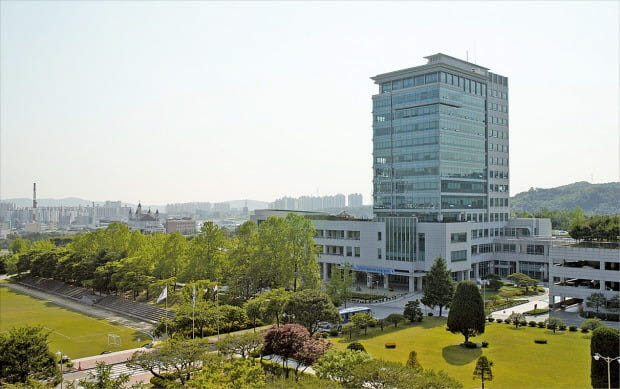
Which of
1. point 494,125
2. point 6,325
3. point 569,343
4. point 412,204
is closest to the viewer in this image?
point 569,343

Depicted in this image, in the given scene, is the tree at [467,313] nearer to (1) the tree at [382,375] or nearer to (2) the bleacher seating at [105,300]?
(1) the tree at [382,375]

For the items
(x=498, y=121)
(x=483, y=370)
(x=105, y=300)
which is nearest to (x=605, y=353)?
(x=483, y=370)

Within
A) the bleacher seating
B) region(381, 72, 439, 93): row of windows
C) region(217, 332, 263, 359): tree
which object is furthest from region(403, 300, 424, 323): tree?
region(381, 72, 439, 93): row of windows

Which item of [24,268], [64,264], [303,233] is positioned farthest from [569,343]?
[24,268]

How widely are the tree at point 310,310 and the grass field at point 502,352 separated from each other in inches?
83.9

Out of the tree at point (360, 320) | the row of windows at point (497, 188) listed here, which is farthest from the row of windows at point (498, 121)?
the tree at point (360, 320)

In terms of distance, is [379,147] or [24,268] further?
[24,268]

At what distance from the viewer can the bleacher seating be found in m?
47.8

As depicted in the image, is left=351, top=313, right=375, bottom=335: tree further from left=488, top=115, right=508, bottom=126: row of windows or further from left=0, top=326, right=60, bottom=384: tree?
left=488, top=115, right=508, bottom=126: row of windows

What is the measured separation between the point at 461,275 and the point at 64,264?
164 feet

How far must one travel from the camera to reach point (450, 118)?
65.3m

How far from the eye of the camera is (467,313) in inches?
1328

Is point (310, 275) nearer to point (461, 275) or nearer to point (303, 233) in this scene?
point (303, 233)

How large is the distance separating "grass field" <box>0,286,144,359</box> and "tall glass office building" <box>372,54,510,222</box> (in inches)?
1514
